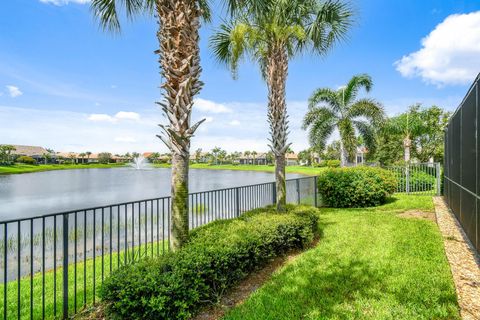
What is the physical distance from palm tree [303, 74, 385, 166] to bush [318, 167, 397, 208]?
4.36m

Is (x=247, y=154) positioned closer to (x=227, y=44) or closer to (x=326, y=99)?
(x=326, y=99)

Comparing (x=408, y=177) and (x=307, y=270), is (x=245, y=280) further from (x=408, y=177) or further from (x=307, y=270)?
(x=408, y=177)

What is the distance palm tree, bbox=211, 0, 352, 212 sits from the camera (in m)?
6.71

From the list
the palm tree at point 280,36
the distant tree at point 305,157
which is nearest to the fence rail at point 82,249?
the palm tree at point 280,36

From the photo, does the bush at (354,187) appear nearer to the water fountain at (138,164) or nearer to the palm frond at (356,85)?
the palm frond at (356,85)

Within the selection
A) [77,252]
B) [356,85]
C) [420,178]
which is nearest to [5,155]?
[77,252]

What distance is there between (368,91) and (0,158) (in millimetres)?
78378

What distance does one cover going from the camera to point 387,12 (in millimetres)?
10617

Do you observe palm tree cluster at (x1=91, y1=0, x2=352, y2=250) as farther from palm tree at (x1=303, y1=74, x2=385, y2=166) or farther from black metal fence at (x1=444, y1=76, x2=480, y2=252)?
palm tree at (x1=303, y1=74, x2=385, y2=166)

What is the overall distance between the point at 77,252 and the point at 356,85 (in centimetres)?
→ 1589

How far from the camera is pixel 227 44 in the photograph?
7.75 metres

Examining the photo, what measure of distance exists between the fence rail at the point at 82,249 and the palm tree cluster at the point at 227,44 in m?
0.97

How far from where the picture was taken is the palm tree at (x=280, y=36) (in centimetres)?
671

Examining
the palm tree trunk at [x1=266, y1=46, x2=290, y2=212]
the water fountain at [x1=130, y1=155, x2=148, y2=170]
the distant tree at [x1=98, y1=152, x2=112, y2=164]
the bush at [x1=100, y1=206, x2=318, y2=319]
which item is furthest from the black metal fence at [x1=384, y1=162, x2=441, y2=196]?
the distant tree at [x1=98, y1=152, x2=112, y2=164]
